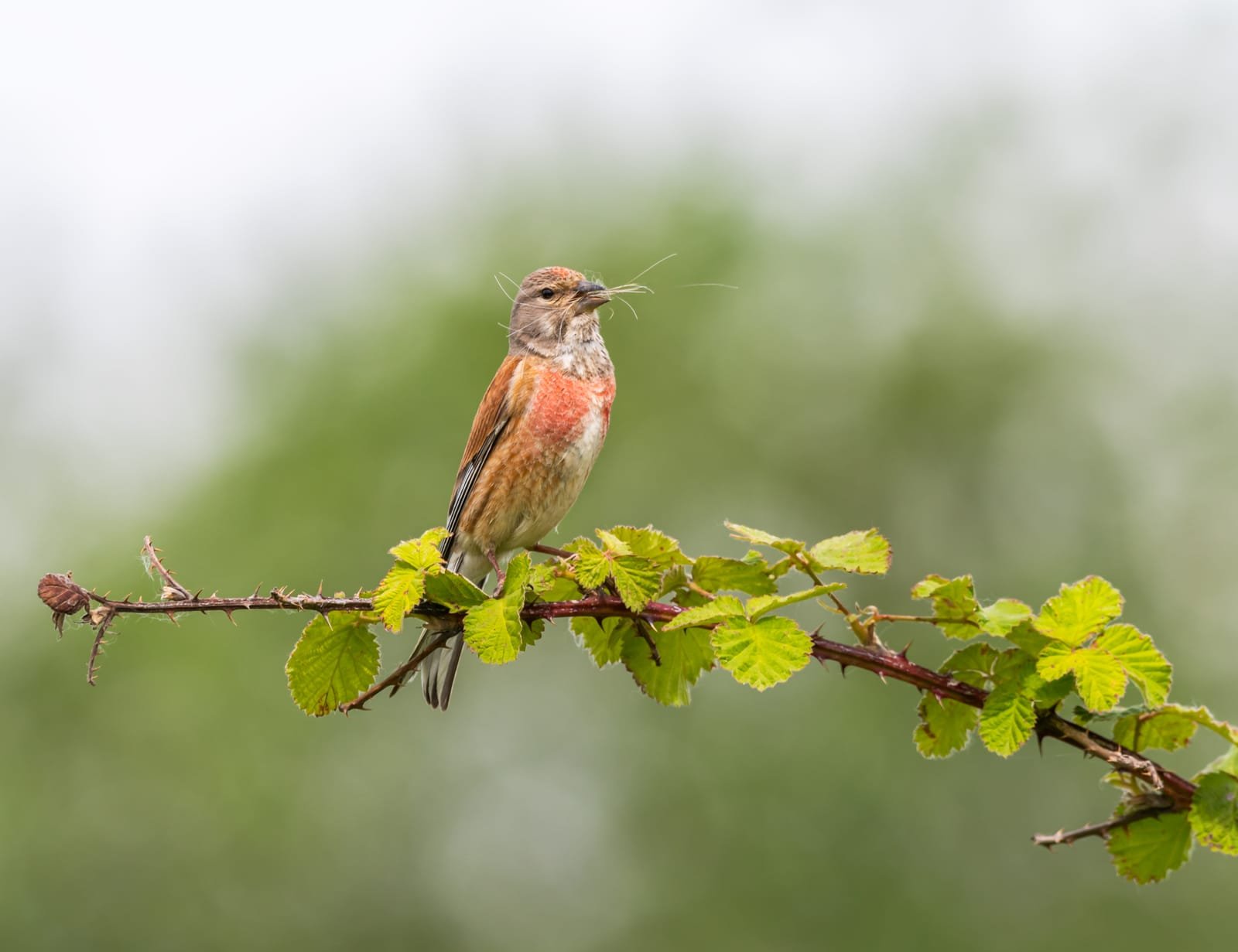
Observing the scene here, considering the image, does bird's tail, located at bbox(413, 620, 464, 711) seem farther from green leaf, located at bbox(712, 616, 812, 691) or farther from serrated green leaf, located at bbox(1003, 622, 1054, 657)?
serrated green leaf, located at bbox(1003, 622, 1054, 657)

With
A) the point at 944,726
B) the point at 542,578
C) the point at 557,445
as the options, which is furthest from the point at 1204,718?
the point at 557,445

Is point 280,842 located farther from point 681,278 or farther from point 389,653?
point 681,278

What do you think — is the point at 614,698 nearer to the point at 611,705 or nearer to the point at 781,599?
the point at 611,705

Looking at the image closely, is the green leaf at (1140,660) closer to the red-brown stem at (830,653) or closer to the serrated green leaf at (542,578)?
the red-brown stem at (830,653)

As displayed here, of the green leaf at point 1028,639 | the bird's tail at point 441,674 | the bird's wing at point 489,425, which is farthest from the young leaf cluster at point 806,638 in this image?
the bird's wing at point 489,425

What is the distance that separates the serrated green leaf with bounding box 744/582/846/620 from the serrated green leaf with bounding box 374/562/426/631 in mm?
619

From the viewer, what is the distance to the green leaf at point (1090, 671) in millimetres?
2379

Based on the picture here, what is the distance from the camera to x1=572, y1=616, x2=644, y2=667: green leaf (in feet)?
9.41

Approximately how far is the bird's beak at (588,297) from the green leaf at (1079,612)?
2562 mm

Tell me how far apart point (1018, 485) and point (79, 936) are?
1891 centimetres

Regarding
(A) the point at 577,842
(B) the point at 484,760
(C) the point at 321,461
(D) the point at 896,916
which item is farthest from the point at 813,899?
(C) the point at 321,461

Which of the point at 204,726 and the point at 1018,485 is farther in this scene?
the point at 1018,485

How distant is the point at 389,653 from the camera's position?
15742 millimetres

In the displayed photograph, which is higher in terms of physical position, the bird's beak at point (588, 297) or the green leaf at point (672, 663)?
the bird's beak at point (588, 297)
